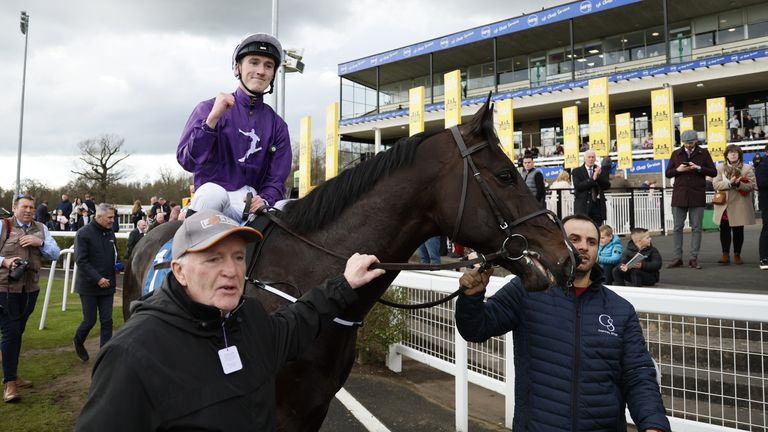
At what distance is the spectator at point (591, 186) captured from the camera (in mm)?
7789

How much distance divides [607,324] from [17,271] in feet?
17.3

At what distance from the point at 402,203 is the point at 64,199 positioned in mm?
22928

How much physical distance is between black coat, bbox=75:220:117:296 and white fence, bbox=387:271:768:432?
12.3 ft

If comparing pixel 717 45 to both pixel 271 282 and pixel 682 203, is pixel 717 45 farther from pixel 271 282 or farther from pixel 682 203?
pixel 271 282

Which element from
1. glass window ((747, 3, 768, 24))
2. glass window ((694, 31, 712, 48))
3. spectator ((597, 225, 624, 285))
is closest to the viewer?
spectator ((597, 225, 624, 285))

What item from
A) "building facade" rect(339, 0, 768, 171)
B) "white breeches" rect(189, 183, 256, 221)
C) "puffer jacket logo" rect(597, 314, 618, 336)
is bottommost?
"puffer jacket logo" rect(597, 314, 618, 336)

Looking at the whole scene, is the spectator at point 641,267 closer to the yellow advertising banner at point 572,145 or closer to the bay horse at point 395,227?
the bay horse at point 395,227

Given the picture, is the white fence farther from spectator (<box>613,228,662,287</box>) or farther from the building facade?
the building facade

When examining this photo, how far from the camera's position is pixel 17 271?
15.6 ft

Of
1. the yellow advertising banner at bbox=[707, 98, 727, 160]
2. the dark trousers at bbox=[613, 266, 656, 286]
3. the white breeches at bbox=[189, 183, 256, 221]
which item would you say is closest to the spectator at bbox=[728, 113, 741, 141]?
the yellow advertising banner at bbox=[707, 98, 727, 160]

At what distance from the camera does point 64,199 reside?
20.6 meters

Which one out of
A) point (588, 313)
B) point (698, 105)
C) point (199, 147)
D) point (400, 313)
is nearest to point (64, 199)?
point (400, 313)

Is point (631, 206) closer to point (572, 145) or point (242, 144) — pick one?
point (572, 145)

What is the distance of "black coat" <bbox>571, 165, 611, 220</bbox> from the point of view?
7.78 meters
